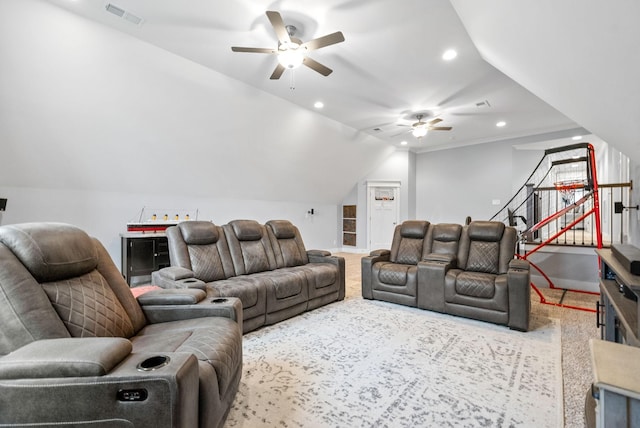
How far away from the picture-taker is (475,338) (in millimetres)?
2994

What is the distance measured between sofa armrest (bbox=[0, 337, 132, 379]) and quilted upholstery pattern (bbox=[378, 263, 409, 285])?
132 inches

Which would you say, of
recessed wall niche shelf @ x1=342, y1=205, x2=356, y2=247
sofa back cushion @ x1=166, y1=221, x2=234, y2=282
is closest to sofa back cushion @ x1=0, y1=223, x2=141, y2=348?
sofa back cushion @ x1=166, y1=221, x2=234, y2=282

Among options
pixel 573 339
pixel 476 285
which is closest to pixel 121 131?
pixel 476 285

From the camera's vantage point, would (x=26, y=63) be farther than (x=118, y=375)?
Yes

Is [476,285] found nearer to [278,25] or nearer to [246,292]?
[246,292]

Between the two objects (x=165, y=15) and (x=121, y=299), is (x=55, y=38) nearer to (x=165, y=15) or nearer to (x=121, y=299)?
(x=165, y=15)

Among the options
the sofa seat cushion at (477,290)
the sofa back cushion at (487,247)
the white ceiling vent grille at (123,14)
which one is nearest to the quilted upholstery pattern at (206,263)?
the white ceiling vent grille at (123,14)

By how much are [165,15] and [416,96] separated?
3.87 meters

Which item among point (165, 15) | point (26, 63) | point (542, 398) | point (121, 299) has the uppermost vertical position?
point (165, 15)

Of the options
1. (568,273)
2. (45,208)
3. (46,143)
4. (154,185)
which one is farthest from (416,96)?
(45,208)

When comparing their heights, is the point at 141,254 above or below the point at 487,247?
below

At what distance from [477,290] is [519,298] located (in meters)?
0.40

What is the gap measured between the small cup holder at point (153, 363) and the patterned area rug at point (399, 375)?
0.86 m

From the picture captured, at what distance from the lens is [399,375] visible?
2.29m
